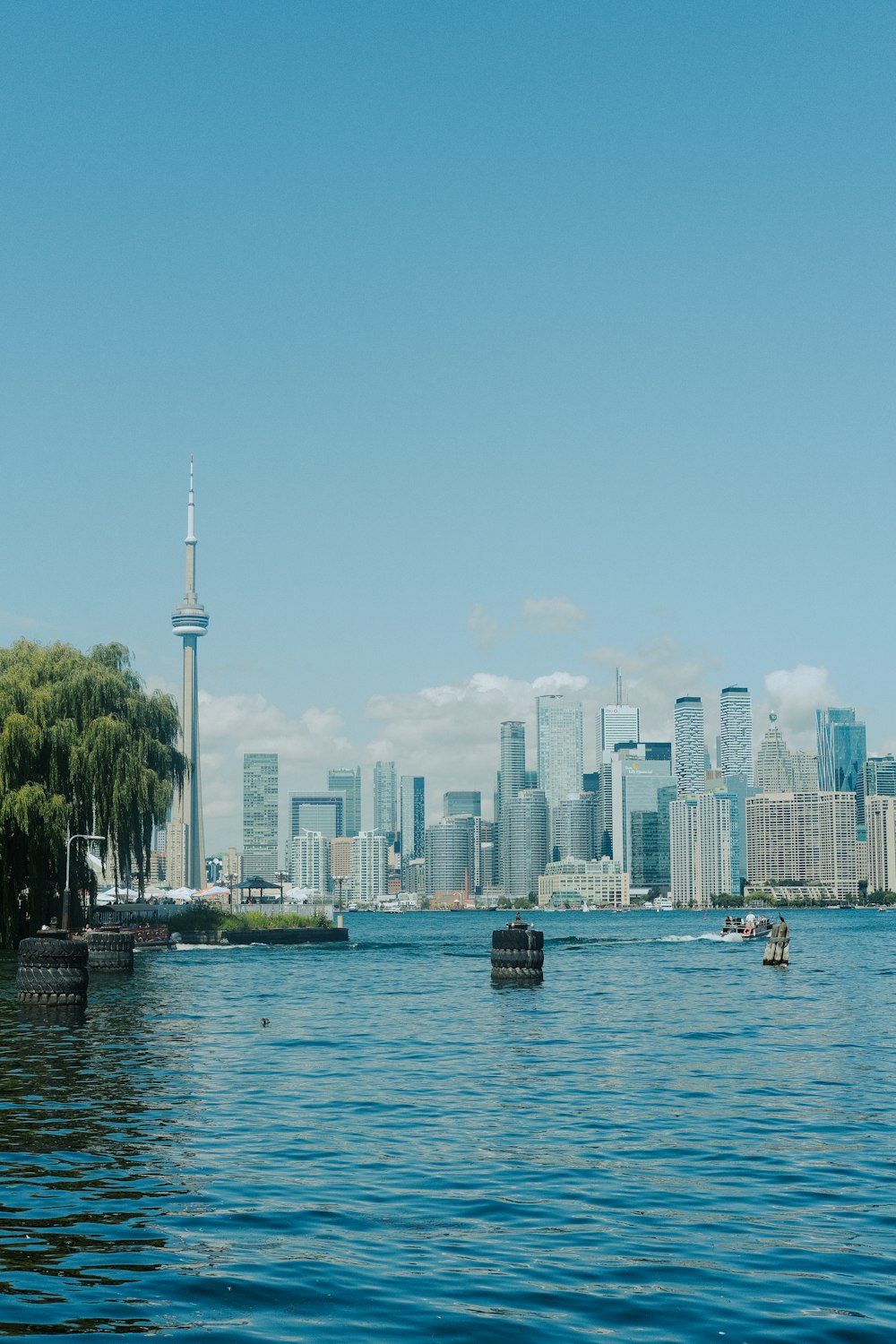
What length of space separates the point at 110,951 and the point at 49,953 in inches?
724

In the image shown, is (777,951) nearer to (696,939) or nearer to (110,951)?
(110,951)

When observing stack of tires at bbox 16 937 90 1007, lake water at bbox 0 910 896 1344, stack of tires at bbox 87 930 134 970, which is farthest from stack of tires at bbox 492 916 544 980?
stack of tires at bbox 16 937 90 1007

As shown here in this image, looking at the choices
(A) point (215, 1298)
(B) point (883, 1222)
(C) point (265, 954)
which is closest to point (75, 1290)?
(A) point (215, 1298)

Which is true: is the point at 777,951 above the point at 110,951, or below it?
below

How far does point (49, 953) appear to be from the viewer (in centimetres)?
4525

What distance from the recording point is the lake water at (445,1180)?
13922 millimetres

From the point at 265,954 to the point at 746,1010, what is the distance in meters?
44.2

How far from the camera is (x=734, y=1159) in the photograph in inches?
861

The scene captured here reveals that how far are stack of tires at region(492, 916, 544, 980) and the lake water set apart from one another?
848 inches

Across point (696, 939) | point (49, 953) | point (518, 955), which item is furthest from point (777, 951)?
point (696, 939)

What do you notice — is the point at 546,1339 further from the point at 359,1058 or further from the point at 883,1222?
the point at 359,1058

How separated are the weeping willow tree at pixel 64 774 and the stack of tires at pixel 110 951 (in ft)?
12.4

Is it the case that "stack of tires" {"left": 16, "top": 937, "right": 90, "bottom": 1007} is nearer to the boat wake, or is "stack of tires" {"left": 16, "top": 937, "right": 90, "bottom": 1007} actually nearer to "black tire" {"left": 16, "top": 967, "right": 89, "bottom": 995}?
"black tire" {"left": 16, "top": 967, "right": 89, "bottom": 995}

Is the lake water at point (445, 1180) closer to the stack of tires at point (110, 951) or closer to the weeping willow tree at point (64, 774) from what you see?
the stack of tires at point (110, 951)
